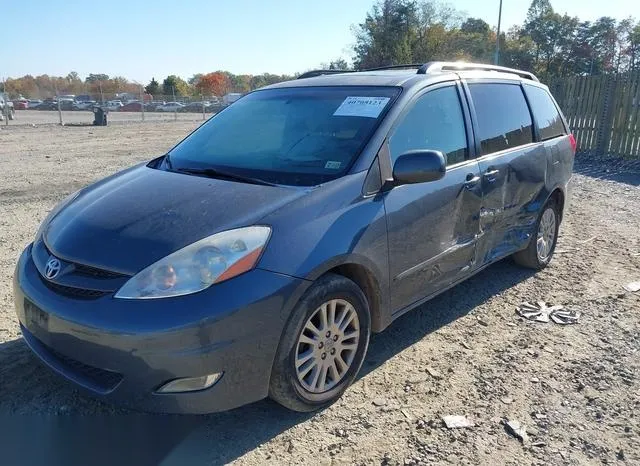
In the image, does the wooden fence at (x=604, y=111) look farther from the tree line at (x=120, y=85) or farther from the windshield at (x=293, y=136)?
the tree line at (x=120, y=85)

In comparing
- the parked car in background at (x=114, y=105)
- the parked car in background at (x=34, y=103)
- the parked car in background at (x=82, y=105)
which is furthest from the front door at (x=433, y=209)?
A: the parked car in background at (x=34, y=103)

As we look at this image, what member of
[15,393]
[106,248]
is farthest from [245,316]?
[15,393]

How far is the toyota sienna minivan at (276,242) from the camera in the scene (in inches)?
93.4

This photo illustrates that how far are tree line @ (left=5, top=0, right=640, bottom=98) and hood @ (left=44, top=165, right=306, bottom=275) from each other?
48348 millimetres

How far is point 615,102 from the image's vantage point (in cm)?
1272

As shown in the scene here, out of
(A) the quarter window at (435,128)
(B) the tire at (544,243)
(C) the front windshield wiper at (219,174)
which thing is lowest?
(B) the tire at (544,243)

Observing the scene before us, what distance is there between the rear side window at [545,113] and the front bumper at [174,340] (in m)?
3.42

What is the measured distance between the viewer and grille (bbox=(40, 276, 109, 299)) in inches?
95.1

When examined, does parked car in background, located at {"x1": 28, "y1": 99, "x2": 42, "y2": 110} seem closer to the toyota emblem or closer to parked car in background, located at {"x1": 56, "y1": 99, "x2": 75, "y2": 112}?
parked car in background, located at {"x1": 56, "y1": 99, "x2": 75, "y2": 112}

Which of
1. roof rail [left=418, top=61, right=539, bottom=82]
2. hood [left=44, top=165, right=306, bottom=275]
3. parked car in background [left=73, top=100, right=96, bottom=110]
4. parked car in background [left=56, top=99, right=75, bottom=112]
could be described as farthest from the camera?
parked car in background [left=56, top=99, right=75, bottom=112]

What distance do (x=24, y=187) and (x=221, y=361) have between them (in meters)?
7.79

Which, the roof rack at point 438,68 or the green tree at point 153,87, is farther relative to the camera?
the green tree at point 153,87

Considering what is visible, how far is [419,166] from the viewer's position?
304cm

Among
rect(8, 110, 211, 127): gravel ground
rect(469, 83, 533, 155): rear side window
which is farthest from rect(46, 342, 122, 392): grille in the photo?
rect(8, 110, 211, 127): gravel ground
